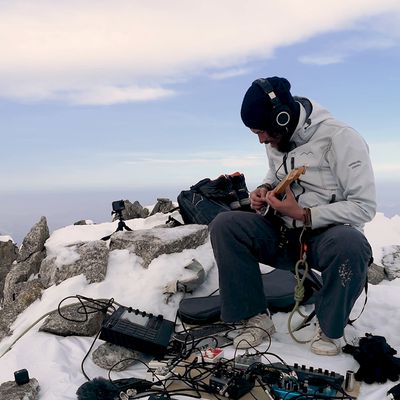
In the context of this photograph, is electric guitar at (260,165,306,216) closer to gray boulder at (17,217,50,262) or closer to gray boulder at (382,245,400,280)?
gray boulder at (382,245,400,280)

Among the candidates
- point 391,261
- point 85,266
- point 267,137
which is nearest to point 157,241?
point 85,266

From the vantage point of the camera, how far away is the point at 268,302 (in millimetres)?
4613

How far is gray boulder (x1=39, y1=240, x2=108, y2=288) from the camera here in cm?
538

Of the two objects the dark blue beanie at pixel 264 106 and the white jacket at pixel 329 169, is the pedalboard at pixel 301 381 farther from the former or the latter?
the dark blue beanie at pixel 264 106

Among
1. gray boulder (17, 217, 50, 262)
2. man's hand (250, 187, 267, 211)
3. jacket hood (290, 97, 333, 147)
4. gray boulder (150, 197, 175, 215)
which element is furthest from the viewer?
gray boulder (150, 197, 175, 215)

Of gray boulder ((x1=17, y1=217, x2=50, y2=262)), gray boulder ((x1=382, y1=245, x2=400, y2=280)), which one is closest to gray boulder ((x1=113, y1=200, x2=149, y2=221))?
gray boulder ((x1=17, y1=217, x2=50, y2=262))

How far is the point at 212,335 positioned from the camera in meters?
4.13

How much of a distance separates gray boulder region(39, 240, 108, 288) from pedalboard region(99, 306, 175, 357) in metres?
A: 1.37

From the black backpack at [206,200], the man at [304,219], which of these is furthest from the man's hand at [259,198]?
the black backpack at [206,200]

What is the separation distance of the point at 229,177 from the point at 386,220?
21.2ft

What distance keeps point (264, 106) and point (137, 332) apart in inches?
83.4

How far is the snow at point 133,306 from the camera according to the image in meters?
3.54

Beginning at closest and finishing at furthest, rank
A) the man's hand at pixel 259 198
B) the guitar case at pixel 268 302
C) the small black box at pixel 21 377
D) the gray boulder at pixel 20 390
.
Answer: the gray boulder at pixel 20 390 < the small black box at pixel 21 377 < the man's hand at pixel 259 198 < the guitar case at pixel 268 302

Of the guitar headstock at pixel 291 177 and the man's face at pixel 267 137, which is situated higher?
the man's face at pixel 267 137
